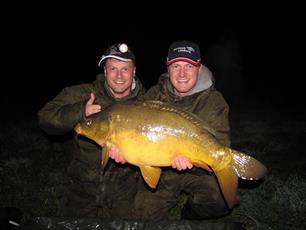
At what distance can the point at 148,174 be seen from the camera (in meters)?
2.48

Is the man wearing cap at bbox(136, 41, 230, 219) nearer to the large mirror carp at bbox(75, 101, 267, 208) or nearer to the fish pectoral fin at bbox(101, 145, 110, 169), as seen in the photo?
the large mirror carp at bbox(75, 101, 267, 208)

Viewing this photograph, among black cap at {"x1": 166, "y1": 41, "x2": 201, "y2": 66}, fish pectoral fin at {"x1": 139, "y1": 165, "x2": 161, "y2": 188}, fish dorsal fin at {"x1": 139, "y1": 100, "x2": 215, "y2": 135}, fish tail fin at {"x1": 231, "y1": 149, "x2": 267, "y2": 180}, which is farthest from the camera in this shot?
black cap at {"x1": 166, "y1": 41, "x2": 201, "y2": 66}

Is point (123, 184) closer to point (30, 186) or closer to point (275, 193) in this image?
point (30, 186)

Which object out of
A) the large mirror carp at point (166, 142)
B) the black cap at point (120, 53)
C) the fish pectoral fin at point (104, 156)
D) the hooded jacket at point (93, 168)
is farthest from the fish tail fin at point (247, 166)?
the black cap at point (120, 53)

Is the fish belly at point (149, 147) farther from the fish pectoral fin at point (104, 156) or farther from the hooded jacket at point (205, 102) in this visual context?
the hooded jacket at point (205, 102)

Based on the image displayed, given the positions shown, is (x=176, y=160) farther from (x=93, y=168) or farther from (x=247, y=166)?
(x=93, y=168)

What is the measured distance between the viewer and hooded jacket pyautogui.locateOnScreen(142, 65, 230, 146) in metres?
2.84

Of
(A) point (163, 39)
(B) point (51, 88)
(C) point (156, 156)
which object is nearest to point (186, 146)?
(C) point (156, 156)

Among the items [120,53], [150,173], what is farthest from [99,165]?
[120,53]

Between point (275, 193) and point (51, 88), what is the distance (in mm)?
10793

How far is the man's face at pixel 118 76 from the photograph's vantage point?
2.95 m

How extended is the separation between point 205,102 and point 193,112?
0.13 meters

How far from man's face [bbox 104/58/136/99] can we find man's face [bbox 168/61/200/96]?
382 millimetres

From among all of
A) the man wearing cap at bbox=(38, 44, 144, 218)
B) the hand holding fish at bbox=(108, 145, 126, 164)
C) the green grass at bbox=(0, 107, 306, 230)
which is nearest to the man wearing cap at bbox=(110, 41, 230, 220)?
the man wearing cap at bbox=(38, 44, 144, 218)
